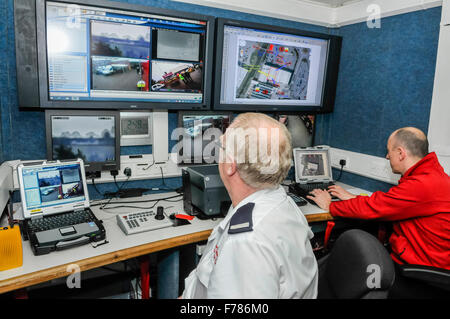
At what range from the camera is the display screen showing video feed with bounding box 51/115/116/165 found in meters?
1.91

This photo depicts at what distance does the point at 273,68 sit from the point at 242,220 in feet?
5.70

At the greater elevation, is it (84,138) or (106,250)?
(84,138)

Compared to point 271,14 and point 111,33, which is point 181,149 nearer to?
point 111,33

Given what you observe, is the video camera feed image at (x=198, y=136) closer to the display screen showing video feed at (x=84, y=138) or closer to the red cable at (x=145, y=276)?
the display screen showing video feed at (x=84, y=138)

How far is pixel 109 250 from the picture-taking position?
1490 millimetres

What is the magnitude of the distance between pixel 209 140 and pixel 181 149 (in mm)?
214

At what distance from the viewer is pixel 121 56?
1.94 metres

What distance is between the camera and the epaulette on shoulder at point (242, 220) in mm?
952

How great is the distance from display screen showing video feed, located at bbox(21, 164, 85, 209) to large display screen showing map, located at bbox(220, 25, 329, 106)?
1.10 metres

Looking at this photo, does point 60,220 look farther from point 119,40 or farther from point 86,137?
point 119,40

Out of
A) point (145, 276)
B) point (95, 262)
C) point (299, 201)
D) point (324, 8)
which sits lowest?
point (145, 276)

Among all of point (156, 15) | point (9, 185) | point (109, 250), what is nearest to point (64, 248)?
point (109, 250)

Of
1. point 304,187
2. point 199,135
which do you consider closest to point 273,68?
point 199,135

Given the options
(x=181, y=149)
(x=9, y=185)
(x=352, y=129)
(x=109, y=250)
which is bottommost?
(x=109, y=250)
